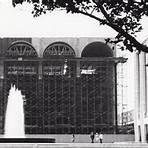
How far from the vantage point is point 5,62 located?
345 ft

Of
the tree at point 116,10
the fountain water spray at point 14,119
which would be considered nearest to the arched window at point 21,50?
the fountain water spray at point 14,119

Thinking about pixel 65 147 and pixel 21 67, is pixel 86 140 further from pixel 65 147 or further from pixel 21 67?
pixel 21 67

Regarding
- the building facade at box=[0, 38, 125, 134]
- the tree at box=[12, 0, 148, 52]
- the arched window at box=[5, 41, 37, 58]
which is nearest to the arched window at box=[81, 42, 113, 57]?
the building facade at box=[0, 38, 125, 134]

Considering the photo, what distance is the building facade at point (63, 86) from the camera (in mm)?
100500

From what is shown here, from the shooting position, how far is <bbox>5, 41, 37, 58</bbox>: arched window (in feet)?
353

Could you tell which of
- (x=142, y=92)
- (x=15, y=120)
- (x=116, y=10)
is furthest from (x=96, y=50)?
(x=116, y=10)

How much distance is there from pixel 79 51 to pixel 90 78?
7153 millimetres

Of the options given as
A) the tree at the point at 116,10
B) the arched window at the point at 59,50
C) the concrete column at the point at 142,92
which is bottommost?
the tree at the point at 116,10

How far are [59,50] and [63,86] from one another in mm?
9744

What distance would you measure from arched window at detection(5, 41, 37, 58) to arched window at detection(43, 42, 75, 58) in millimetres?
2866

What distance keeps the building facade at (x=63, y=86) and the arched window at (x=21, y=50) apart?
0.73ft

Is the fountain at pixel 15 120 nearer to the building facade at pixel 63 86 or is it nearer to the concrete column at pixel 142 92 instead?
the concrete column at pixel 142 92

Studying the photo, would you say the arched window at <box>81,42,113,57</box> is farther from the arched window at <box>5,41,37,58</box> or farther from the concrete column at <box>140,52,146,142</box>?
the concrete column at <box>140,52,146,142</box>

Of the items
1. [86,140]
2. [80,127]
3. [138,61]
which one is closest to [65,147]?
[86,140]
